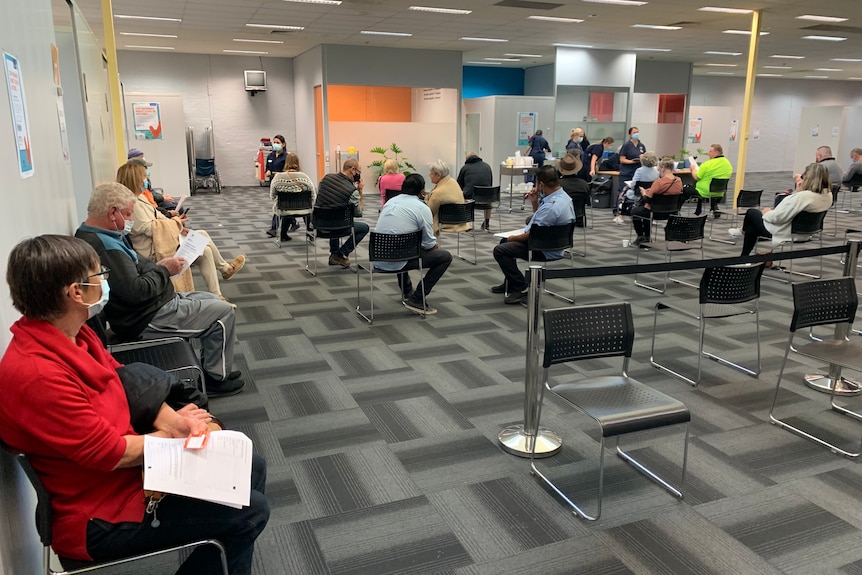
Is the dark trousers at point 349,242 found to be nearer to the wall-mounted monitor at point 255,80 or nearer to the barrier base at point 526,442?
the barrier base at point 526,442

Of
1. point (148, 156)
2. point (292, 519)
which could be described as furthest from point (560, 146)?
point (292, 519)

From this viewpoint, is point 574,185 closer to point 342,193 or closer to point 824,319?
point 342,193

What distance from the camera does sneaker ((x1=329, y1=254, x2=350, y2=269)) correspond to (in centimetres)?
722

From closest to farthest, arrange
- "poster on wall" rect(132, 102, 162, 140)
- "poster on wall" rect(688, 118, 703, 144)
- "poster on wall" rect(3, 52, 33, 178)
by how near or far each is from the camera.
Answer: "poster on wall" rect(3, 52, 33, 178) → "poster on wall" rect(132, 102, 162, 140) → "poster on wall" rect(688, 118, 703, 144)

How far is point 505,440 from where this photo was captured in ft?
10.5

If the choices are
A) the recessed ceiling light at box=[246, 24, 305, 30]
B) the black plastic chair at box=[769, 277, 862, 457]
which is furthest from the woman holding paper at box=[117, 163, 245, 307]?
the recessed ceiling light at box=[246, 24, 305, 30]

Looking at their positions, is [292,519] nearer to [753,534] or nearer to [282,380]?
[282,380]

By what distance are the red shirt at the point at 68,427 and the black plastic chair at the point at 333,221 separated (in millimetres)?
4835

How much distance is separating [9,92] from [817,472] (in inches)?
144

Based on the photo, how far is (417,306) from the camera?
5559mm

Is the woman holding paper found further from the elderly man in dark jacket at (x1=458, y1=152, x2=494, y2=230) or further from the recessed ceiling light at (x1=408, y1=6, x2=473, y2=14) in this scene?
the recessed ceiling light at (x1=408, y1=6, x2=473, y2=14)

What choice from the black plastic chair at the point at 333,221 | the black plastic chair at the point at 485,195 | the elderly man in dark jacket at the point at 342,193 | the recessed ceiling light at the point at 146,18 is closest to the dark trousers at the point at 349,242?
the elderly man in dark jacket at the point at 342,193

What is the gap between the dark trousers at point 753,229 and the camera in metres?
6.67

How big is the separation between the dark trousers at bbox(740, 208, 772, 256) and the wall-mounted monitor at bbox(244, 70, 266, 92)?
12991 mm
